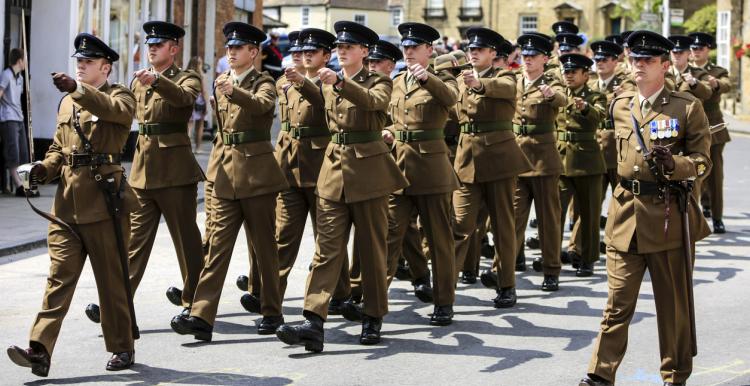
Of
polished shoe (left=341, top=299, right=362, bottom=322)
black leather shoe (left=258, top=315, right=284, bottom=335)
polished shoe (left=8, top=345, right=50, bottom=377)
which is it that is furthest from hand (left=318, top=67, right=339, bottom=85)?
polished shoe (left=8, top=345, right=50, bottom=377)

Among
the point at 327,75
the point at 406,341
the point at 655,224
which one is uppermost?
the point at 327,75

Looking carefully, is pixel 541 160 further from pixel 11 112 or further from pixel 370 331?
pixel 11 112

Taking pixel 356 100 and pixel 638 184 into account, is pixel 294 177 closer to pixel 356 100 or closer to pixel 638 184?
pixel 356 100

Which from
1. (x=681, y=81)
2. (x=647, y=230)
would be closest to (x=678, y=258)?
(x=647, y=230)

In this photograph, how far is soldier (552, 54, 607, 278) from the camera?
12.0 meters

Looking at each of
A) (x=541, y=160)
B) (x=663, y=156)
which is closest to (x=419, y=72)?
(x=663, y=156)

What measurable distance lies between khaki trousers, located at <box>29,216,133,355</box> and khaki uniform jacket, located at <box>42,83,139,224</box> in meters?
0.09

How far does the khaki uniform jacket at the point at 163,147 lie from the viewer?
9.31m

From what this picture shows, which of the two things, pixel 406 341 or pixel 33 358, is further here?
pixel 406 341

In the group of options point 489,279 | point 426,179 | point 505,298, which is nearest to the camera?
point 426,179

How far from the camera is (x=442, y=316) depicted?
9.77m

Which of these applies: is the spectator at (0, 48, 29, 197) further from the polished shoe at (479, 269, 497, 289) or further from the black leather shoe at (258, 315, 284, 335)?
the black leather shoe at (258, 315, 284, 335)

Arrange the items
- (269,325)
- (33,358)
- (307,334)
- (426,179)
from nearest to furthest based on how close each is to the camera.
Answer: (33,358) → (307,334) → (269,325) → (426,179)

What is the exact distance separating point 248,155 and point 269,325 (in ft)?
3.80
